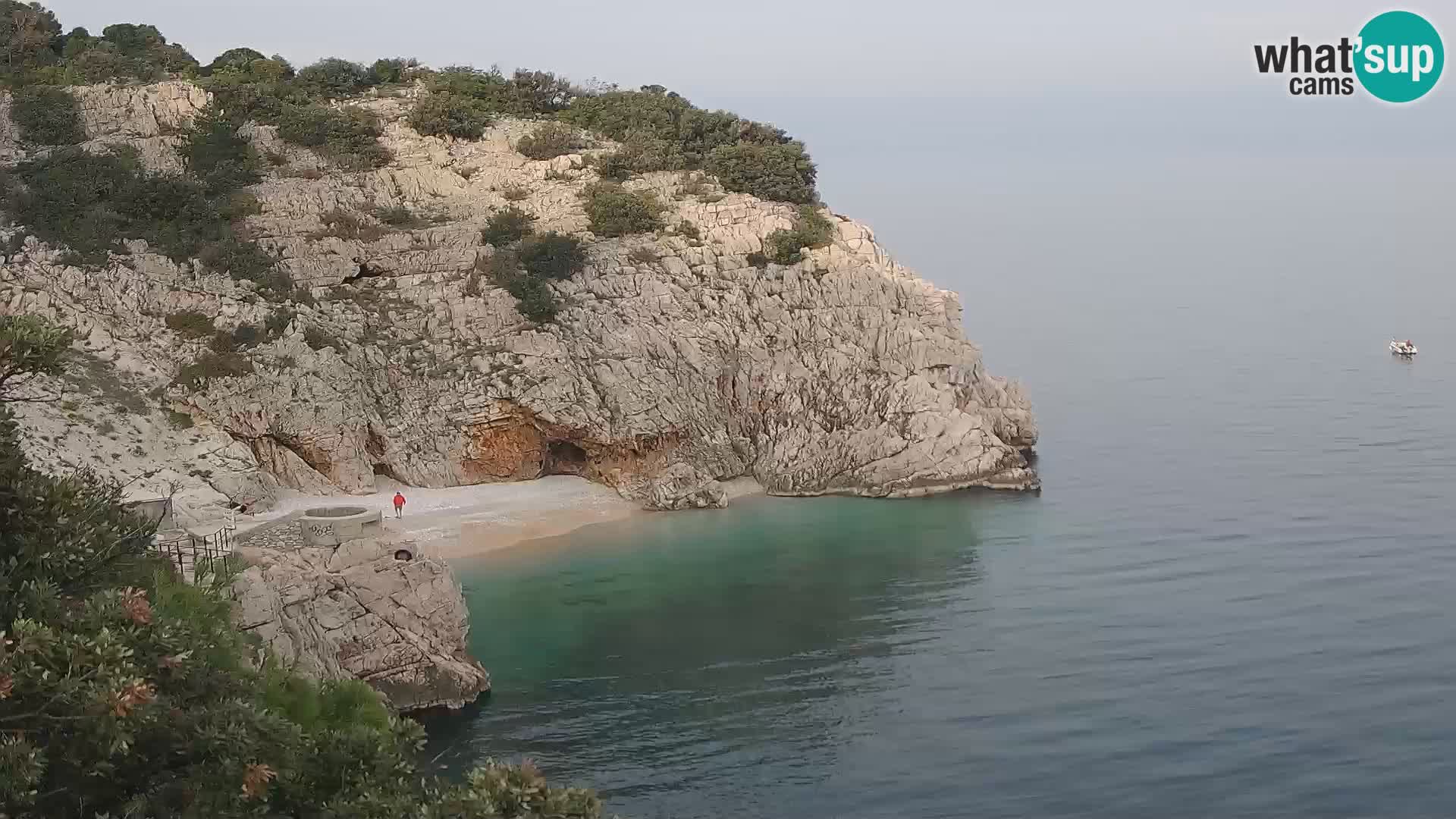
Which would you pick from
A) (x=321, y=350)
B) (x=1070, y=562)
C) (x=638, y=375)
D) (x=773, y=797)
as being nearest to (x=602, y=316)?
(x=638, y=375)

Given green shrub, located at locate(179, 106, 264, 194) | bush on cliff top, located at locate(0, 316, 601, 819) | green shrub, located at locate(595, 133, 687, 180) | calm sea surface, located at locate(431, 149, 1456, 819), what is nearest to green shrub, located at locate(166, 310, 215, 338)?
green shrub, located at locate(179, 106, 264, 194)

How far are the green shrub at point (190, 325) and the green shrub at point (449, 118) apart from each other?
11827mm

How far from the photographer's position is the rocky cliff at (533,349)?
137 ft

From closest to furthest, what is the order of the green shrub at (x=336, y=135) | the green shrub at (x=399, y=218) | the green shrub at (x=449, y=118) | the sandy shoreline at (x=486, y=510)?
the sandy shoreline at (x=486, y=510) → the green shrub at (x=399, y=218) → the green shrub at (x=336, y=135) → the green shrub at (x=449, y=118)

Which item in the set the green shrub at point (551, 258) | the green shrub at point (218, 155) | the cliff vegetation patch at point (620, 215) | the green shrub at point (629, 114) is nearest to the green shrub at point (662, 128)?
the green shrub at point (629, 114)

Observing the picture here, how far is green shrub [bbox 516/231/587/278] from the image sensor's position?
152 ft

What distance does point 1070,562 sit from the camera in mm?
37906

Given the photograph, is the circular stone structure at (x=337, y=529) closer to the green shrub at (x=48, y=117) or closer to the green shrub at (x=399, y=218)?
the green shrub at (x=399, y=218)

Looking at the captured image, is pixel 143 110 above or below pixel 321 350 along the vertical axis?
above

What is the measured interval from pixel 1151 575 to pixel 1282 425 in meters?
19.7

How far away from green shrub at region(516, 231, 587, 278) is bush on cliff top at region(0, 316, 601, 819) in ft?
105

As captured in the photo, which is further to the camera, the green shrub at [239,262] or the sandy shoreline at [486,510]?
the green shrub at [239,262]

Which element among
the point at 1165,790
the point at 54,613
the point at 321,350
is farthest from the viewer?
the point at 321,350

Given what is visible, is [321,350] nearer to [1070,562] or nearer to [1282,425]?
[1070,562]
